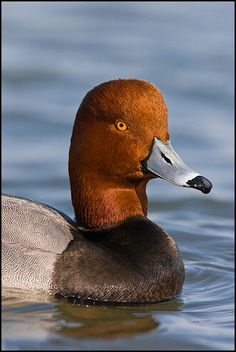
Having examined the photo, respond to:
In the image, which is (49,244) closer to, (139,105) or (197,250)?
(139,105)

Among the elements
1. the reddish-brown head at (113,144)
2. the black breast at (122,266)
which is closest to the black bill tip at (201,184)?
the reddish-brown head at (113,144)

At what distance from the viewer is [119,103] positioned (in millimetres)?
7445

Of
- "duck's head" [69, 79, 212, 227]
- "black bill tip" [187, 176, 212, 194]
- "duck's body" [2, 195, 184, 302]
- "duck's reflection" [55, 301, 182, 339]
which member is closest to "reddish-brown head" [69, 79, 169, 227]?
"duck's head" [69, 79, 212, 227]

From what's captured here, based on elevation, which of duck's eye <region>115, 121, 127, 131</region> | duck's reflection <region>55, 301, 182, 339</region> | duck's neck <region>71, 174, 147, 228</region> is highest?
duck's eye <region>115, 121, 127, 131</region>

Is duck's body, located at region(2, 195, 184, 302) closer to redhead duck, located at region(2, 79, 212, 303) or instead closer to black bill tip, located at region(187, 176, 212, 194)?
redhead duck, located at region(2, 79, 212, 303)

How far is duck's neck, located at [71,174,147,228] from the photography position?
24.9ft

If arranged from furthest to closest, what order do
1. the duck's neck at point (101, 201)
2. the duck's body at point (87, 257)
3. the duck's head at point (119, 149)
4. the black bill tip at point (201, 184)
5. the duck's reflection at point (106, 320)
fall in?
1. the duck's neck at point (101, 201)
2. the duck's head at point (119, 149)
3. the black bill tip at point (201, 184)
4. the duck's body at point (87, 257)
5. the duck's reflection at point (106, 320)

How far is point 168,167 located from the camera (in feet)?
24.4

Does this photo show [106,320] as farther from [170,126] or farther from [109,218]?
[170,126]

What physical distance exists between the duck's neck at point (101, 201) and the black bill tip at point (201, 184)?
468mm

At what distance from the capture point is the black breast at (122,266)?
281 inches

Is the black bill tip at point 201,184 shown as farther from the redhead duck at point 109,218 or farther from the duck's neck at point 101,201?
the duck's neck at point 101,201

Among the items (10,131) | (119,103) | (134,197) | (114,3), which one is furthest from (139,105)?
(114,3)

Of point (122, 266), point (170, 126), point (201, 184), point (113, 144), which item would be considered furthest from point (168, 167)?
point (170, 126)
